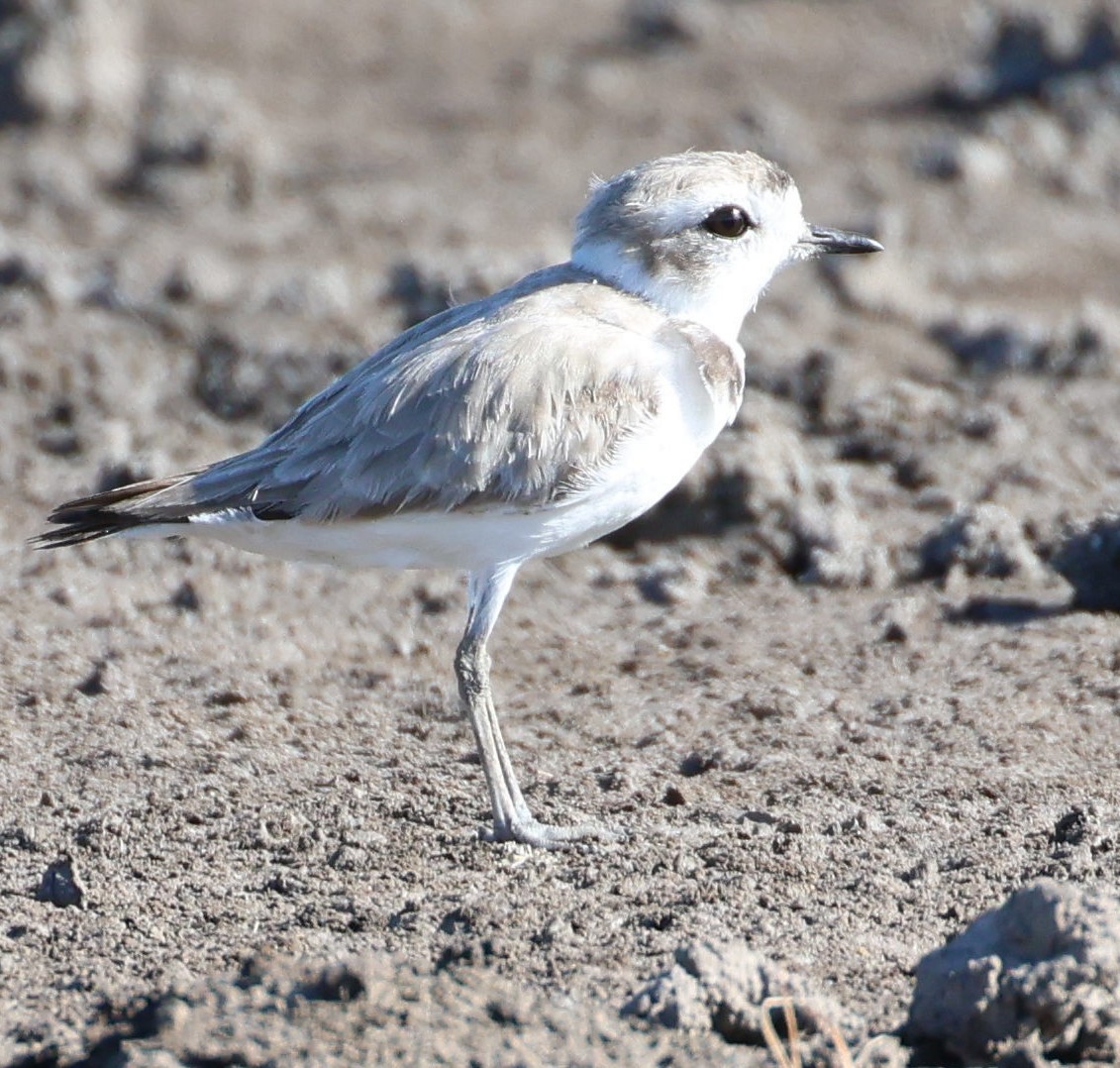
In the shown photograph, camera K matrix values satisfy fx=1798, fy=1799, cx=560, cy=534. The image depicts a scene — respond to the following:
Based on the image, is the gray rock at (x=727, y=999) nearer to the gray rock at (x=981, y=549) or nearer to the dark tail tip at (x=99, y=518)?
the dark tail tip at (x=99, y=518)

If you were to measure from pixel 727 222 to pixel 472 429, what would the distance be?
3.36 feet

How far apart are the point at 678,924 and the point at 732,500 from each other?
121 inches

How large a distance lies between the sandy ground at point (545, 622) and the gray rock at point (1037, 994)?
0.04m

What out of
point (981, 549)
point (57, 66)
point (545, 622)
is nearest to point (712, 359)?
point (545, 622)

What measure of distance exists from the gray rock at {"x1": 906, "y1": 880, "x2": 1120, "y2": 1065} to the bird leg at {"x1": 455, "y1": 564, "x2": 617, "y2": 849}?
1419 millimetres

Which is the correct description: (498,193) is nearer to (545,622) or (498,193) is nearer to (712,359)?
(545,622)

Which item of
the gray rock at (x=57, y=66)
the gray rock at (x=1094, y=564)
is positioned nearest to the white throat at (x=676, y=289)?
the gray rock at (x=1094, y=564)

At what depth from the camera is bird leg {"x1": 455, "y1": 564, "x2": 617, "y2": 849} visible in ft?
15.3

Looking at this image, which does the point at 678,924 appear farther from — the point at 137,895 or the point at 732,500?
the point at 732,500

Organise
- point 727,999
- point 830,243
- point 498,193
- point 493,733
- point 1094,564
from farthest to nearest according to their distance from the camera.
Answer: point 498,193 → point 1094,564 → point 830,243 → point 493,733 → point 727,999

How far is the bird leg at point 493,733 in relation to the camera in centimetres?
467

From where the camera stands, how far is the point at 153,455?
7.01 meters

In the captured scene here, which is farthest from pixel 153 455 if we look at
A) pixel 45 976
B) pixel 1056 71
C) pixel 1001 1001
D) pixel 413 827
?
pixel 1056 71

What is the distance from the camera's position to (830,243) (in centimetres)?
550
